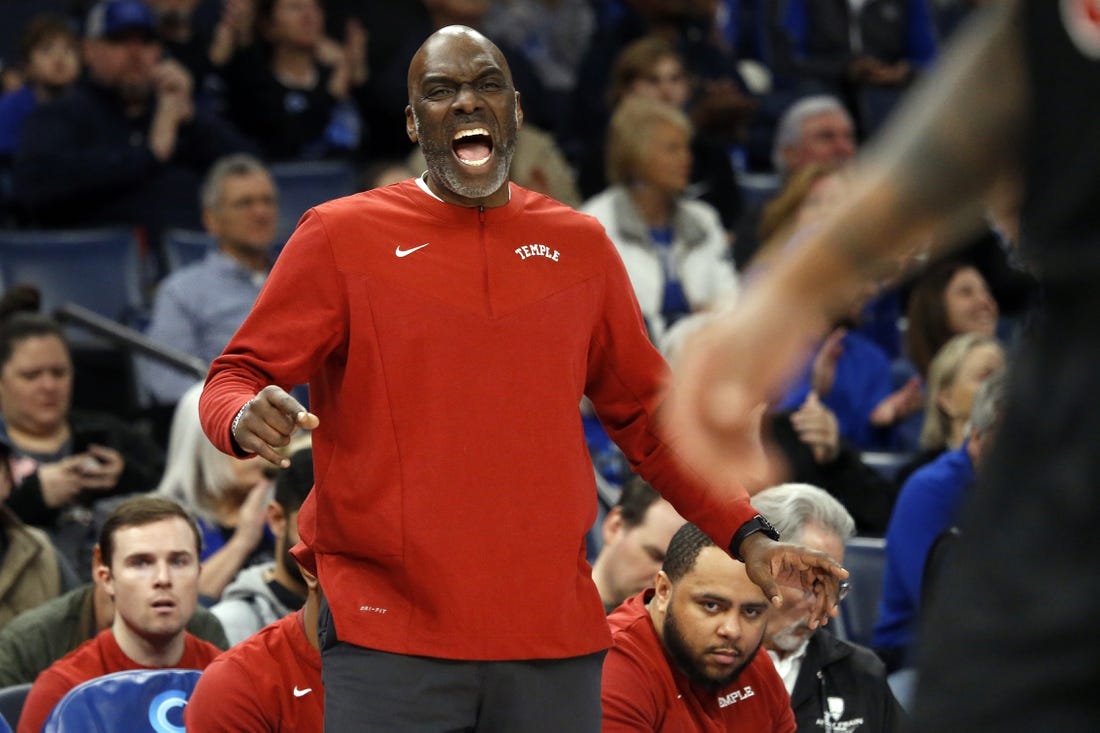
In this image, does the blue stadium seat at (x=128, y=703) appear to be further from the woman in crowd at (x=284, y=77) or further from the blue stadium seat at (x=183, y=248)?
the woman in crowd at (x=284, y=77)

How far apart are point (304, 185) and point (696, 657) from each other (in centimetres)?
523

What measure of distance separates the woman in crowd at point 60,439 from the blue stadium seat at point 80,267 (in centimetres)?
129

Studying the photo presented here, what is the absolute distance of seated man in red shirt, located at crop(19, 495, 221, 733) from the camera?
442 centimetres

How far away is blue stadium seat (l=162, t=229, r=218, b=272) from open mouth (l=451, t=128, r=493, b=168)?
5.22 m

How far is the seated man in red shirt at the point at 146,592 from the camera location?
14.5 ft

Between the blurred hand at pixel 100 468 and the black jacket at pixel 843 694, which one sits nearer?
the black jacket at pixel 843 694

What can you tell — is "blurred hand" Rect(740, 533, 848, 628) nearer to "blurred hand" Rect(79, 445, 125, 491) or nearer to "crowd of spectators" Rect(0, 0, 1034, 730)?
"crowd of spectators" Rect(0, 0, 1034, 730)

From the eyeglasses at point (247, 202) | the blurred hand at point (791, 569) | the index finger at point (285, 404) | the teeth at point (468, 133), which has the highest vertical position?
the eyeglasses at point (247, 202)

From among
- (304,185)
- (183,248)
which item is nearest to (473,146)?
(183,248)

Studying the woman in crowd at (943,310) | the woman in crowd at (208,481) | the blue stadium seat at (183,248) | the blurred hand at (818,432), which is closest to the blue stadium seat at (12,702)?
the woman in crowd at (208,481)

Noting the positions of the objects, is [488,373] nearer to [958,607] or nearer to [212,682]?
[212,682]

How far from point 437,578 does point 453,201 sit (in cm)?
64

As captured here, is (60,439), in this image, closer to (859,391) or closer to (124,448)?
(124,448)

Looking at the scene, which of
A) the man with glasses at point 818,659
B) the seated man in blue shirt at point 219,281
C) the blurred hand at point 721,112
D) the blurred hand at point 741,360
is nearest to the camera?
the blurred hand at point 741,360
